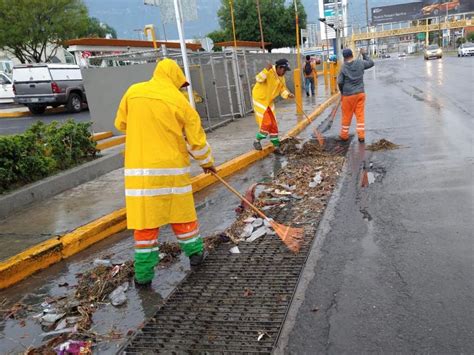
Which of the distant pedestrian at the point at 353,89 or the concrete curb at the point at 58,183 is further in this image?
the distant pedestrian at the point at 353,89

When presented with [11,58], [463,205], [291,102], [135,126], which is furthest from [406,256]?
[11,58]

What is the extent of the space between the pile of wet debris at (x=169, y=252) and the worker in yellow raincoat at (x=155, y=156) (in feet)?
1.38

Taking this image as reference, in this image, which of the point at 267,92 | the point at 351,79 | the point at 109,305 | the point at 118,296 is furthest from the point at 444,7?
the point at 109,305

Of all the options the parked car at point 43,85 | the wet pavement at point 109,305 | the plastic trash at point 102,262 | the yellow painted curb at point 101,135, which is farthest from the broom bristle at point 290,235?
the parked car at point 43,85

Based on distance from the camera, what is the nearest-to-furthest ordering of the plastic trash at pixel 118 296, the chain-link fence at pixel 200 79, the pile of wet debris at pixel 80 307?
the pile of wet debris at pixel 80 307 → the plastic trash at pixel 118 296 → the chain-link fence at pixel 200 79

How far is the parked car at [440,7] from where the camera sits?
297 feet


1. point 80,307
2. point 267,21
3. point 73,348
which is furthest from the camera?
point 267,21

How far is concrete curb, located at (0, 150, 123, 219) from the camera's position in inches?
238

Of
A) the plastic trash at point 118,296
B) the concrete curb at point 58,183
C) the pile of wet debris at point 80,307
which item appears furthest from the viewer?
the concrete curb at point 58,183

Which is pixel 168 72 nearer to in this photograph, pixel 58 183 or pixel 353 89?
pixel 58 183

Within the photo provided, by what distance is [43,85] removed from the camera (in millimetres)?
17594

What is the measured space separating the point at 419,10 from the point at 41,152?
109676mm

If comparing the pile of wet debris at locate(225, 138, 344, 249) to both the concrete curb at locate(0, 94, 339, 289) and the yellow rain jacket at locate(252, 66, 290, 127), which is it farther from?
the concrete curb at locate(0, 94, 339, 289)

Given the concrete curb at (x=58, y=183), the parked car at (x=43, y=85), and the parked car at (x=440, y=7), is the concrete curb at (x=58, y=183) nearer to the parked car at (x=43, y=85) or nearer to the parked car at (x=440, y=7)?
the parked car at (x=43, y=85)
